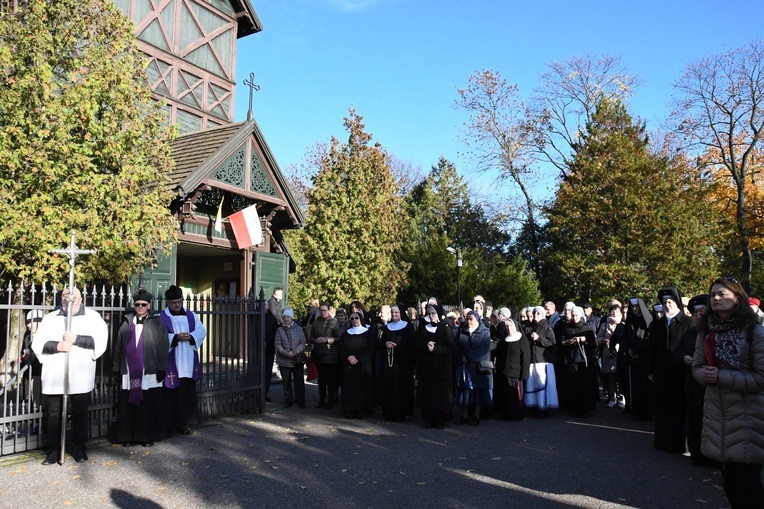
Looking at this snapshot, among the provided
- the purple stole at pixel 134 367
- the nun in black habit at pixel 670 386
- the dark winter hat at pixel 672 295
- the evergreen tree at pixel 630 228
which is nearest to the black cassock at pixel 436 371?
the nun in black habit at pixel 670 386

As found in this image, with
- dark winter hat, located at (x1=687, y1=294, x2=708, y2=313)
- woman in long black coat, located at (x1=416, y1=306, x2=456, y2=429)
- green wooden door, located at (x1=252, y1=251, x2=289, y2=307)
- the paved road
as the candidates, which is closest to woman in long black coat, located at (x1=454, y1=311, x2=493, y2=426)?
woman in long black coat, located at (x1=416, y1=306, x2=456, y2=429)

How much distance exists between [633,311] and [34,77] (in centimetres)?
970

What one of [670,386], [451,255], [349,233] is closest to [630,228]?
[451,255]

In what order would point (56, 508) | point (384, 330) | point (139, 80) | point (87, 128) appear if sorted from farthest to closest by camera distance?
point (139, 80) < point (384, 330) < point (87, 128) < point (56, 508)

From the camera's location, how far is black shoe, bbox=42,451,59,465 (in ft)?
23.0

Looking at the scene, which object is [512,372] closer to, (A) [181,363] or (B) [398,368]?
(B) [398,368]

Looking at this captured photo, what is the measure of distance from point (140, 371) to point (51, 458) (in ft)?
4.39

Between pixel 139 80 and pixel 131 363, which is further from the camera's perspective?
pixel 139 80

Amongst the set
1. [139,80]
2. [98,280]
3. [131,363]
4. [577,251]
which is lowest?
[131,363]

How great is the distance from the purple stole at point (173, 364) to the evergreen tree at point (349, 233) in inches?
506

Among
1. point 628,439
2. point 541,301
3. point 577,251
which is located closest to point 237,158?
point 628,439

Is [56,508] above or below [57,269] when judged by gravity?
below

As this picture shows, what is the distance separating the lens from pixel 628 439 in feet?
28.2

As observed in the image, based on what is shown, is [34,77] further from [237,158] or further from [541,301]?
[541,301]
